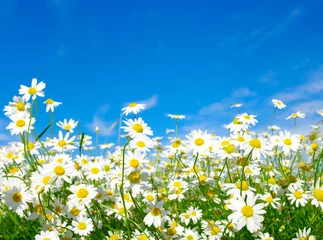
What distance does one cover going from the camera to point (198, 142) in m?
3.68

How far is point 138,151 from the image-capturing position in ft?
10.6

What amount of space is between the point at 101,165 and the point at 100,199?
435 mm

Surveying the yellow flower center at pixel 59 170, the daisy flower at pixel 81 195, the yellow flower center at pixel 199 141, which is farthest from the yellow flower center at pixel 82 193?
the yellow flower center at pixel 199 141

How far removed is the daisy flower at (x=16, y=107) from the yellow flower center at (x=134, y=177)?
1.44 metres

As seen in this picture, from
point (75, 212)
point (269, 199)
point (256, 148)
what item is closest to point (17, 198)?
point (75, 212)

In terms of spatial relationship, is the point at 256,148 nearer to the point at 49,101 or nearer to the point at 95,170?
the point at 95,170

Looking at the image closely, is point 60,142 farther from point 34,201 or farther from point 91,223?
point 91,223

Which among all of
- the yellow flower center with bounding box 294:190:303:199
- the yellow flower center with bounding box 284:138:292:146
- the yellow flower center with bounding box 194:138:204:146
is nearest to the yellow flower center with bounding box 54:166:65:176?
the yellow flower center with bounding box 194:138:204:146

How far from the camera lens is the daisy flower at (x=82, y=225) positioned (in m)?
3.58

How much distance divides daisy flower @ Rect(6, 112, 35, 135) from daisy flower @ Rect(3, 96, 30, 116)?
0.47 ft

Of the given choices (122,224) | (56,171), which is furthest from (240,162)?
(56,171)

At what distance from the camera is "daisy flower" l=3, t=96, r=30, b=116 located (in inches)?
160

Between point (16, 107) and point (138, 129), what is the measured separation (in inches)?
58.4

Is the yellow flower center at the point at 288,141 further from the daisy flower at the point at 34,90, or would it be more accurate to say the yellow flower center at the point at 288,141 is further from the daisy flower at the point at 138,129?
the daisy flower at the point at 34,90
